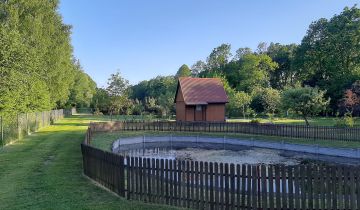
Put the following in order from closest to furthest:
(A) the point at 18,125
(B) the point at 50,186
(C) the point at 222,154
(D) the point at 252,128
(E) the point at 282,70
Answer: (B) the point at 50,186 < (C) the point at 222,154 < (A) the point at 18,125 < (D) the point at 252,128 < (E) the point at 282,70

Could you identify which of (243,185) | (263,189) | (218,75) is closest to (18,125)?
(243,185)

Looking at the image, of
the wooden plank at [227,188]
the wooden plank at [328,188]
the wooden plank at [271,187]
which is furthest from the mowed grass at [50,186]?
the wooden plank at [328,188]

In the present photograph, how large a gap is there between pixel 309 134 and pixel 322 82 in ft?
131

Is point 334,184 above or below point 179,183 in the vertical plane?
above

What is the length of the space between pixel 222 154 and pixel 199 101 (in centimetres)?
2038

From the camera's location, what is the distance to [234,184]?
8.59 m

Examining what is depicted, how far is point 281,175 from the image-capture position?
8.12 metres

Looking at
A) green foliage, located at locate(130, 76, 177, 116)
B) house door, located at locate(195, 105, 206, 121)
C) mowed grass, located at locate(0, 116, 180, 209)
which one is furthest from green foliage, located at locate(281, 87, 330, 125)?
green foliage, located at locate(130, 76, 177, 116)

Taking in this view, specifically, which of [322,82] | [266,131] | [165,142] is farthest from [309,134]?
[322,82]

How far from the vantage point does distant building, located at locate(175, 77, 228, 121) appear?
45938 mm

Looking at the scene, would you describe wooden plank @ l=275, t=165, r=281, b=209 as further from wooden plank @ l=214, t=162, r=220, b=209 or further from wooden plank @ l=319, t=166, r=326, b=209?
wooden plank @ l=214, t=162, r=220, b=209

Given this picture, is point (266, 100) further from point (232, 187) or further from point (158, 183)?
point (232, 187)

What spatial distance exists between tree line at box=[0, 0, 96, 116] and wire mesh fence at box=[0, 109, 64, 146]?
0.80 m

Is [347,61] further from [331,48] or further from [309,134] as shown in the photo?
[309,134]
